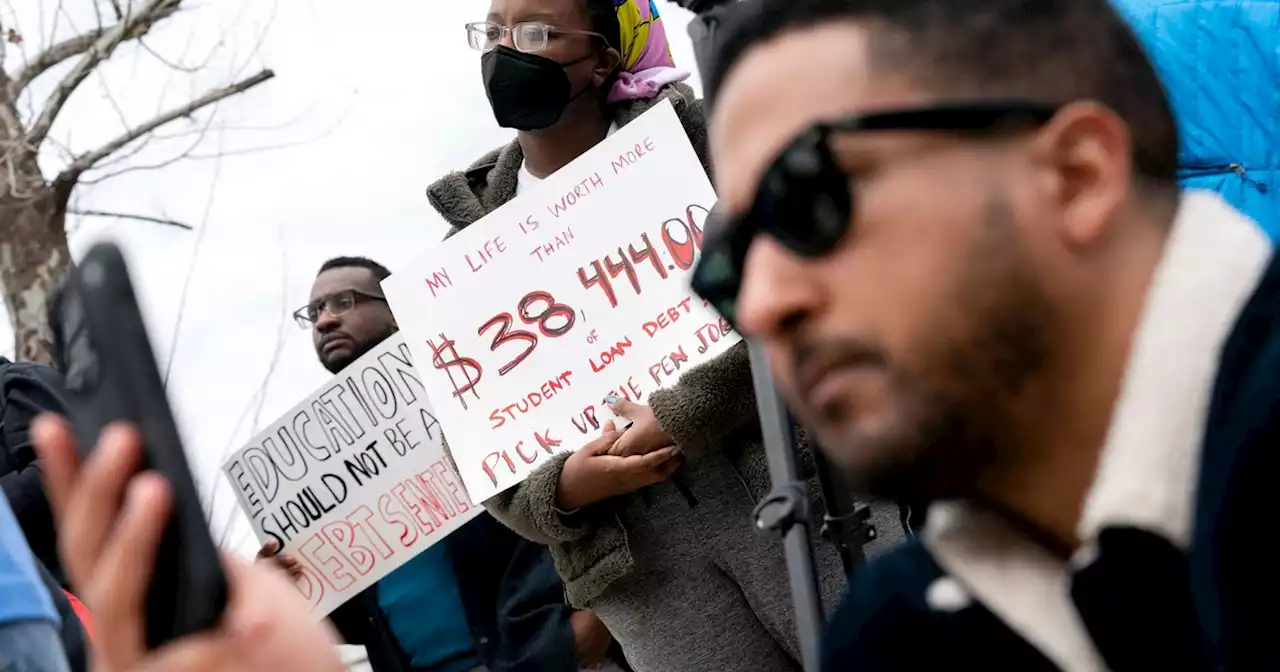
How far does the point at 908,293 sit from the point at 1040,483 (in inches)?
7.9

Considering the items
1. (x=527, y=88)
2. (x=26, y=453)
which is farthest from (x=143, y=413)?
(x=26, y=453)

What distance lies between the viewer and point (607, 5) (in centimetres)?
190

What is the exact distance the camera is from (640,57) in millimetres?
1945

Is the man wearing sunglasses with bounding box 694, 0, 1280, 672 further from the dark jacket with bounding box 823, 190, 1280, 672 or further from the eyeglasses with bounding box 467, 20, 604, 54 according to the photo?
the eyeglasses with bounding box 467, 20, 604, 54

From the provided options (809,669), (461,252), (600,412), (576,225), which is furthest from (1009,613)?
(461,252)

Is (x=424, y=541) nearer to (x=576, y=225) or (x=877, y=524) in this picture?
(x=576, y=225)

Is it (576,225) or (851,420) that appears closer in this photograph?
(851,420)

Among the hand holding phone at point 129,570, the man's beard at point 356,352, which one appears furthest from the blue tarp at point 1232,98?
the man's beard at point 356,352

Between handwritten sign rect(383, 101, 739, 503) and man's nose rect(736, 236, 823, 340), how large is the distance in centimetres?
74

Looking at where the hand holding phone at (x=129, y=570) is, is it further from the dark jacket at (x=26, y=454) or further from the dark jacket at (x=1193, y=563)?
the dark jacket at (x=26, y=454)

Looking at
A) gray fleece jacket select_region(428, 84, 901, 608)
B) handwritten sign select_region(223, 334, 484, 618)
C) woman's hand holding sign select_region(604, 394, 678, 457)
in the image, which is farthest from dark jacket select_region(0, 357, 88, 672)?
woman's hand holding sign select_region(604, 394, 678, 457)

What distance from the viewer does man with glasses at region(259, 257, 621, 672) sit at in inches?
96.8

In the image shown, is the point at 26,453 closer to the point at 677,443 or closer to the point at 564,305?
the point at 564,305

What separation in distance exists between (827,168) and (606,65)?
1.13 meters
